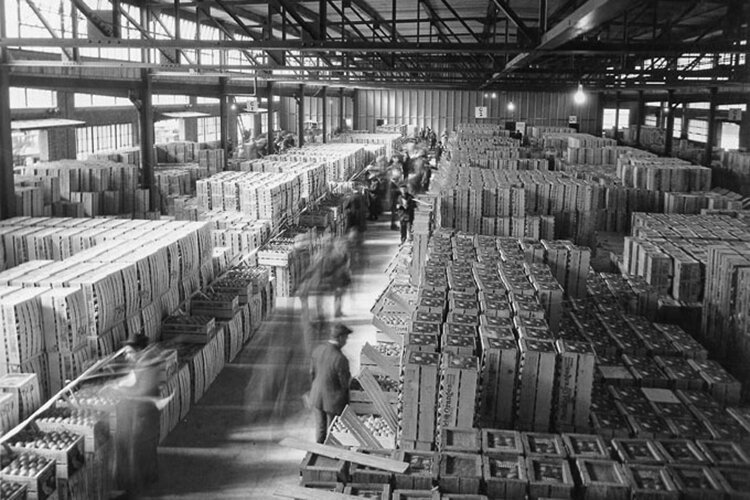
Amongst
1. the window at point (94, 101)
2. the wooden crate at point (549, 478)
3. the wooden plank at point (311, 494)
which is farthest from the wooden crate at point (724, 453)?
the window at point (94, 101)

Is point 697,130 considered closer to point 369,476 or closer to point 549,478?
point 549,478

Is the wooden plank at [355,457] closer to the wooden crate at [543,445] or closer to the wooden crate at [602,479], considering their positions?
the wooden crate at [543,445]

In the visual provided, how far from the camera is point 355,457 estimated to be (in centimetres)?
511

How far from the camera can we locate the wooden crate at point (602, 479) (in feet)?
15.2

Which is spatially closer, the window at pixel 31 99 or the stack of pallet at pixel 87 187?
the stack of pallet at pixel 87 187

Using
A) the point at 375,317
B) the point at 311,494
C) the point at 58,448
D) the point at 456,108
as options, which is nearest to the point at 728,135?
the point at 456,108

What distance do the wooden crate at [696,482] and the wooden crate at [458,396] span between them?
1.51 m

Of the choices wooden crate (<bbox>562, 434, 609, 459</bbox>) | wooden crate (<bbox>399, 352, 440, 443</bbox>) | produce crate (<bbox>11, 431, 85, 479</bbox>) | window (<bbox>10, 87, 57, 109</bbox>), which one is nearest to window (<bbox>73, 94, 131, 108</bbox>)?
window (<bbox>10, 87, 57, 109</bbox>)

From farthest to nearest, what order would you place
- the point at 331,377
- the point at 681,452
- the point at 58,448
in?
1. the point at 331,377
2. the point at 58,448
3. the point at 681,452

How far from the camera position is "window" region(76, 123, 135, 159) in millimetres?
23812

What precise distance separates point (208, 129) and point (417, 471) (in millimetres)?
33743

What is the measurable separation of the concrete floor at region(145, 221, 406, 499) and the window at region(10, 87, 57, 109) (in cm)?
1073

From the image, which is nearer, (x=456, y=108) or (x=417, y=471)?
(x=417, y=471)

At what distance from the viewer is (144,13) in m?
19.3
